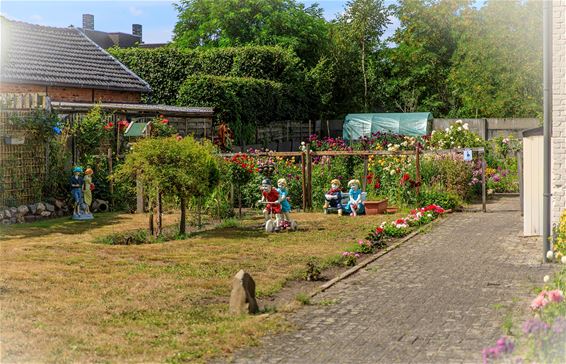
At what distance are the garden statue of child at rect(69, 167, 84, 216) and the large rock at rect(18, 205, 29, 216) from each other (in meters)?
1.00

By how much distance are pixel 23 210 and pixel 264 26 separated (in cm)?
2930

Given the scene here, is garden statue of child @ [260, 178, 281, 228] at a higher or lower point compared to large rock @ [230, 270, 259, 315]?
higher

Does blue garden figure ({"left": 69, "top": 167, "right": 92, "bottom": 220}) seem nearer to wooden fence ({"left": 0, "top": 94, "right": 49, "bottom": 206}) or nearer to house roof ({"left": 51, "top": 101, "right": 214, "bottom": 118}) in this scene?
wooden fence ({"left": 0, "top": 94, "right": 49, "bottom": 206})

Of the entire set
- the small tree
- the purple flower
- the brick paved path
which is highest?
the small tree

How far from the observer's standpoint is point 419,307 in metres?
9.73

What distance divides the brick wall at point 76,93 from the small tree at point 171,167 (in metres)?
10.1

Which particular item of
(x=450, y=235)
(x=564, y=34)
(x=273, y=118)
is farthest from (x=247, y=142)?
(x=564, y=34)

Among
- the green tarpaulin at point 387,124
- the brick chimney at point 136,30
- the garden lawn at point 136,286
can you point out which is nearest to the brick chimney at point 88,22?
the brick chimney at point 136,30

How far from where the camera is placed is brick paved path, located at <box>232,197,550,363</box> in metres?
7.80

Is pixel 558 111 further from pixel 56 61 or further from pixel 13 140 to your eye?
pixel 56 61

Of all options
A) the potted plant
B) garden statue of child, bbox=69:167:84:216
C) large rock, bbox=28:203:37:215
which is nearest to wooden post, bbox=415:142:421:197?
the potted plant

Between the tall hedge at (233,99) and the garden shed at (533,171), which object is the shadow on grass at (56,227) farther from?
the tall hedge at (233,99)

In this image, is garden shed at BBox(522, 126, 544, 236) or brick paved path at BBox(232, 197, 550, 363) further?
garden shed at BBox(522, 126, 544, 236)

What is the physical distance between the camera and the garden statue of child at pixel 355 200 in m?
19.4
